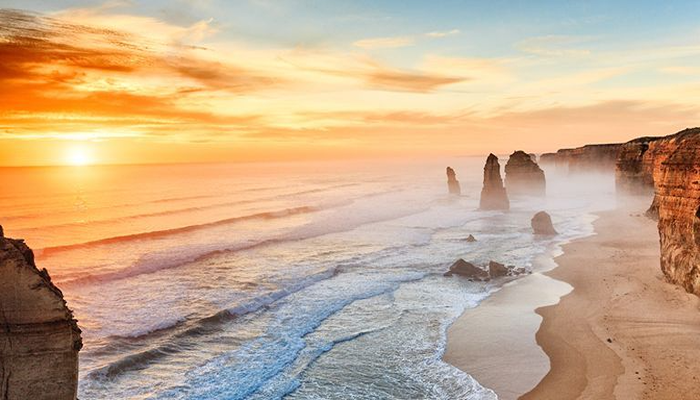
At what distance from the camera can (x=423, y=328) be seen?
2183cm

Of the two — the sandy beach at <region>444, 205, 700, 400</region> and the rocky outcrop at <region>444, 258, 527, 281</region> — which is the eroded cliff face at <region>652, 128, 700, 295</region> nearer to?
the sandy beach at <region>444, 205, 700, 400</region>

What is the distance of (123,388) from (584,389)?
50.1ft

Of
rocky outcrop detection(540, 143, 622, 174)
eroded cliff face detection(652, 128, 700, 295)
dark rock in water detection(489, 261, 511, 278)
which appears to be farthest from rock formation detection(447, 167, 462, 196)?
eroded cliff face detection(652, 128, 700, 295)

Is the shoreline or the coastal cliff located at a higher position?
the coastal cliff

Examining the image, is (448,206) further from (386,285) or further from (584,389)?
(584,389)

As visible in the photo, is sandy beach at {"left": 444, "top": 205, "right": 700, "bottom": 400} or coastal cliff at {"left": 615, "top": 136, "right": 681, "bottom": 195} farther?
coastal cliff at {"left": 615, "top": 136, "right": 681, "bottom": 195}

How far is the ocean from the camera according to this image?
17.0 meters

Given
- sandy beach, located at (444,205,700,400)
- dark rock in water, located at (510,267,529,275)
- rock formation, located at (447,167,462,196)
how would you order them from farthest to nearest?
rock formation, located at (447,167,462,196)
dark rock in water, located at (510,267,529,275)
sandy beach, located at (444,205,700,400)

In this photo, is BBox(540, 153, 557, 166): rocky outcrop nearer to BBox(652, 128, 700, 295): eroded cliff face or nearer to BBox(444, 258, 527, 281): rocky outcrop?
BBox(444, 258, 527, 281): rocky outcrop

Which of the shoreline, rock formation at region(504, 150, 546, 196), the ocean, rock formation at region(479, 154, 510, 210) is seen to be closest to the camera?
the shoreline

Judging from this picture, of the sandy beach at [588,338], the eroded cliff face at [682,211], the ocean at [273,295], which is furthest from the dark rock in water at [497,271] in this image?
the eroded cliff face at [682,211]

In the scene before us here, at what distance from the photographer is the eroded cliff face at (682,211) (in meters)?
22.1

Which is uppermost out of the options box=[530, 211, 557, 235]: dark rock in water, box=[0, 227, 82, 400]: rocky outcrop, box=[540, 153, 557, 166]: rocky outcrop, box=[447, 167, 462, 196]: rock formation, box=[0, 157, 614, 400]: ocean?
box=[540, 153, 557, 166]: rocky outcrop

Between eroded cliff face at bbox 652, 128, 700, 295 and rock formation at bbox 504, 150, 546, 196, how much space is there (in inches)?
2179
